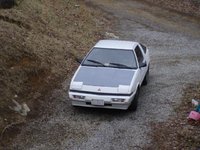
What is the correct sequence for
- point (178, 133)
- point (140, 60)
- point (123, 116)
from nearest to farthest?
point (178, 133), point (123, 116), point (140, 60)

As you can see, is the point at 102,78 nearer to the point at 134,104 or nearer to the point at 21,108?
the point at 134,104

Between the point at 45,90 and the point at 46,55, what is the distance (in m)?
2.58

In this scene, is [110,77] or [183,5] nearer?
[110,77]

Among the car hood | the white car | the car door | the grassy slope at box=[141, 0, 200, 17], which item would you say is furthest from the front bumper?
the grassy slope at box=[141, 0, 200, 17]

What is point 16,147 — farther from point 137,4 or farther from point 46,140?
point 137,4

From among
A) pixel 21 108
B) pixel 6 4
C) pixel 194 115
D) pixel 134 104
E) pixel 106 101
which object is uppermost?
pixel 106 101

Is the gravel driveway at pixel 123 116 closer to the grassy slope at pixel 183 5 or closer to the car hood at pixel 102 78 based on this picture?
the car hood at pixel 102 78

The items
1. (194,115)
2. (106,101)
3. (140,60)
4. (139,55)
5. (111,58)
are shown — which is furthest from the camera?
(139,55)

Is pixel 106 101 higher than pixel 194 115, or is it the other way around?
pixel 106 101

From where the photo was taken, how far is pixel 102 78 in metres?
11.6

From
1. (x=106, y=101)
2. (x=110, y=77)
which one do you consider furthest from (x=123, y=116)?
(x=110, y=77)

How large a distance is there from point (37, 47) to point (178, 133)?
6830 millimetres

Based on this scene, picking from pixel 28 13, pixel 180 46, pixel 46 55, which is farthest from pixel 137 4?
pixel 46 55

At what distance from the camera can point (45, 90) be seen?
1301 cm
